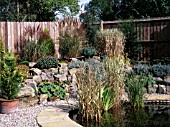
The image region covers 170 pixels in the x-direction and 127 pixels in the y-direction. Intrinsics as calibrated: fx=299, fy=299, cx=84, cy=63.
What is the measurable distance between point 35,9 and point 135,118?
1379cm

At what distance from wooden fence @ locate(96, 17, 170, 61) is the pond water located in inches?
211

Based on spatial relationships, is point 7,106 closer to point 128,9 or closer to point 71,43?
point 71,43

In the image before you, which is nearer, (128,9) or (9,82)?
(9,82)

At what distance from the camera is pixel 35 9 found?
56.7ft

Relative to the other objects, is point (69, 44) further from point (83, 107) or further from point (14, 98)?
point (83, 107)

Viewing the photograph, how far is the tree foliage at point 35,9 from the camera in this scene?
53.7 ft

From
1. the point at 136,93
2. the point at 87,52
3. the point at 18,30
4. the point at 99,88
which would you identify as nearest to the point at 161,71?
the point at 136,93

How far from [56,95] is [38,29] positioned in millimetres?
4650

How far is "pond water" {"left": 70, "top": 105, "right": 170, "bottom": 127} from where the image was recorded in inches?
169

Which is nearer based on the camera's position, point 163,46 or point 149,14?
point 163,46

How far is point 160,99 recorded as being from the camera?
18.9 feet

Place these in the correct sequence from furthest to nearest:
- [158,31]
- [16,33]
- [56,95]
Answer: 1. [158,31]
2. [16,33]
3. [56,95]

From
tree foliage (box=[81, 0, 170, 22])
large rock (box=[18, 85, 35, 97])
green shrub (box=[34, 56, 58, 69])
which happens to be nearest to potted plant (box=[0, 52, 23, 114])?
large rock (box=[18, 85, 35, 97])

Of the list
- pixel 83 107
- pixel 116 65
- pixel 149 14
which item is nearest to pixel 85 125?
pixel 83 107
